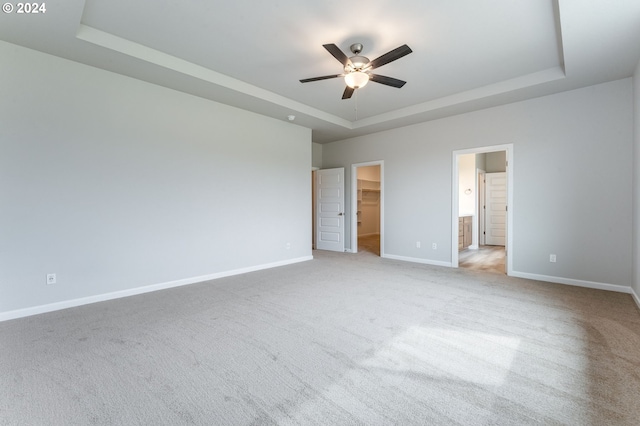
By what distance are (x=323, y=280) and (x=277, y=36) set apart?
3266mm

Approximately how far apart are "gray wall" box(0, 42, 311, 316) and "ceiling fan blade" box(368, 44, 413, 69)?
9.09 ft

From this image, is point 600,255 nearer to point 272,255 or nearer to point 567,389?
point 567,389

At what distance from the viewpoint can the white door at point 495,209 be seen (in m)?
7.92

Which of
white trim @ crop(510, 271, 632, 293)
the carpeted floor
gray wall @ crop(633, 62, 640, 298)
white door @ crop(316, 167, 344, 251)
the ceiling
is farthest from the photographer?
white door @ crop(316, 167, 344, 251)

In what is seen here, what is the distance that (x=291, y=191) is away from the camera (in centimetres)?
577

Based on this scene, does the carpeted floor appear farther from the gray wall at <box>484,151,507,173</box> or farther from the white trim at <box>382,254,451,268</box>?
the gray wall at <box>484,151,507,173</box>

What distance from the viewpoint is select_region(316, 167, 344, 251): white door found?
698 centimetres

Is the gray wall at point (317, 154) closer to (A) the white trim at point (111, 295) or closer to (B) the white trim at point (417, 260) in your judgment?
(B) the white trim at point (417, 260)

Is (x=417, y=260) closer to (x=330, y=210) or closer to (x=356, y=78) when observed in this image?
(x=330, y=210)

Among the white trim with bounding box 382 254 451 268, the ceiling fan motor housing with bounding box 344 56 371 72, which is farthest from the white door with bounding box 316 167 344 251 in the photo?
the ceiling fan motor housing with bounding box 344 56 371 72

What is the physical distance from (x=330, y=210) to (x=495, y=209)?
4772 mm

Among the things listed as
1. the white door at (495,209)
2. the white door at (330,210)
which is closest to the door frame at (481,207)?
the white door at (495,209)

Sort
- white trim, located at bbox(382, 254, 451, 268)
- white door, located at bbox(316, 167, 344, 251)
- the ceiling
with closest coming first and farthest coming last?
the ceiling < white trim, located at bbox(382, 254, 451, 268) < white door, located at bbox(316, 167, 344, 251)

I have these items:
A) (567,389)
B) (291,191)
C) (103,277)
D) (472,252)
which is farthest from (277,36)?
(472,252)
